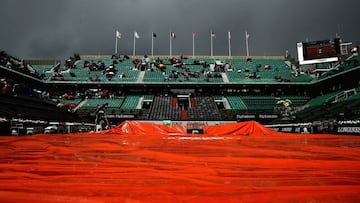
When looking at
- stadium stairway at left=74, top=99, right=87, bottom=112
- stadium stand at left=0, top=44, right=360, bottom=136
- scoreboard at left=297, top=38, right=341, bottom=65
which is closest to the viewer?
stadium stand at left=0, top=44, right=360, bottom=136

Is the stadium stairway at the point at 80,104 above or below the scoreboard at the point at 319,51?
below

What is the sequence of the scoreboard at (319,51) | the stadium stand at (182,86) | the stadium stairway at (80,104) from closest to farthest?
the stadium stand at (182,86) → the scoreboard at (319,51) → the stadium stairway at (80,104)

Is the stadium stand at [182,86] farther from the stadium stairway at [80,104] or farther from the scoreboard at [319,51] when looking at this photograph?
the scoreboard at [319,51]

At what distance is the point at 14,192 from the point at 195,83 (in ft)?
101

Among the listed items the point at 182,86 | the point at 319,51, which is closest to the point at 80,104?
the point at 182,86

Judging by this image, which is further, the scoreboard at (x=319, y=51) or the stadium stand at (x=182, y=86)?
the scoreboard at (x=319, y=51)

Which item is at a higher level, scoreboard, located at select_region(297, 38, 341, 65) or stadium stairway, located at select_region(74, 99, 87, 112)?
scoreboard, located at select_region(297, 38, 341, 65)

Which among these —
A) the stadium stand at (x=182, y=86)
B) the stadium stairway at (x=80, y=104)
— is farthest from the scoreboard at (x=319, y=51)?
the stadium stairway at (x=80, y=104)

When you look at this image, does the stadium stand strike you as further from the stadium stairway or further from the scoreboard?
the scoreboard

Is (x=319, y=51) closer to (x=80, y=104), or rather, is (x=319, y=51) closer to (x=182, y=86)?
(x=182, y=86)

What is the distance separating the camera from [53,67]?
125 ft

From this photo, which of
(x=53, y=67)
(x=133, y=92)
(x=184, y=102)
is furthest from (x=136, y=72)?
(x=53, y=67)

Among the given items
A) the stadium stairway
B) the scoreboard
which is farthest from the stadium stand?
the scoreboard

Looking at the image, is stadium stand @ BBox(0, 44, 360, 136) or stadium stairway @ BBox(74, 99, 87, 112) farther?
stadium stairway @ BBox(74, 99, 87, 112)
